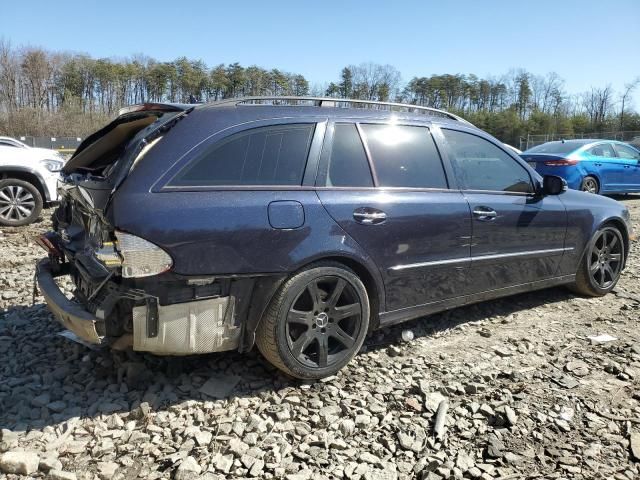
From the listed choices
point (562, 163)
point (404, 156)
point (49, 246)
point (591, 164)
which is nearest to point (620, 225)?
point (404, 156)

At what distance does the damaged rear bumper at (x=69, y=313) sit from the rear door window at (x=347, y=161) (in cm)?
157

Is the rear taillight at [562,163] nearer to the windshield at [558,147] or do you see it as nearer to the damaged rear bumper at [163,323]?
the windshield at [558,147]

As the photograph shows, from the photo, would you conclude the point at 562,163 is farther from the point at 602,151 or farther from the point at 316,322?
the point at 316,322

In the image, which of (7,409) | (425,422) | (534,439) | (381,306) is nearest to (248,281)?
(381,306)

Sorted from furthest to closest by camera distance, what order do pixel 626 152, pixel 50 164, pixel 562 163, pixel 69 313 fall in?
1. pixel 626 152
2. pixel 562 163
3. pixel 50 164
4. pixel 69 313

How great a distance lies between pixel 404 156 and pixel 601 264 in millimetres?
2699

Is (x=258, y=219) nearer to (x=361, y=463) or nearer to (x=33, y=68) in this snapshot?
(x=361, y=463)

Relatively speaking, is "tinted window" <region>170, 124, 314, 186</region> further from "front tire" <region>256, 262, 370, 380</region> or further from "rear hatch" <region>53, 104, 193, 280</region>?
"front tire" <region>256, 262, 370, 380</region>

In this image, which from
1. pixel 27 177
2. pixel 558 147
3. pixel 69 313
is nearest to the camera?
pixel 69 313

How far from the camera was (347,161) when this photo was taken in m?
3.37

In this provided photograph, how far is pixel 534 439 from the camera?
2.74m

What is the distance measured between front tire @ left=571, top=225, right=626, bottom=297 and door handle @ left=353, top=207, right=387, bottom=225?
2551 mm

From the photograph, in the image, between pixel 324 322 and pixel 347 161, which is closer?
pixel 324 322

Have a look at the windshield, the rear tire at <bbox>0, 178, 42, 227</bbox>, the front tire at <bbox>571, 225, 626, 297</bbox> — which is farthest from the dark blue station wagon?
the windshield
